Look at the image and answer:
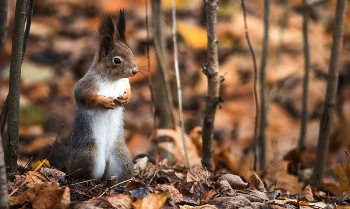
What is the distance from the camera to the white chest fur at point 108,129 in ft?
7.00

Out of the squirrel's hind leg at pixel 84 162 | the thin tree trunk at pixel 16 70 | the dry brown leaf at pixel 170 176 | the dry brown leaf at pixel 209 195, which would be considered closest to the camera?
the thin tree trunk at pixel 16 70

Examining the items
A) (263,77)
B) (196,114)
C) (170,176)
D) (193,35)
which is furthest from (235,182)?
(193,35)

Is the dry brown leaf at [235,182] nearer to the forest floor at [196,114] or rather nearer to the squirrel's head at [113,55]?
the forest floor at [196,114]

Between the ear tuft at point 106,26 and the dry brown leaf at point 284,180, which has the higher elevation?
the ear tuft at point 106,26

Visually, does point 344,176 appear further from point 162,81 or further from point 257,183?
point 162,81

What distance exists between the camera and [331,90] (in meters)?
2.44

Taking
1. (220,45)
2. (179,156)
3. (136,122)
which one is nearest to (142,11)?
(220,45)

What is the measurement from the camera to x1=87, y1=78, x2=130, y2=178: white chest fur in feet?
7.00

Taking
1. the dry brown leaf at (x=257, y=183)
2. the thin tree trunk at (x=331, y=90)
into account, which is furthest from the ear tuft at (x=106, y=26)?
the thin tree trunk at (x=331, y=90)

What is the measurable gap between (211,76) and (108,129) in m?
0.78

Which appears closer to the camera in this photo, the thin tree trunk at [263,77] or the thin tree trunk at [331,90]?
the thin tree trunk at [331,90]

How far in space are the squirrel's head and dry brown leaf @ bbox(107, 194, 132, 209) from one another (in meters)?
0.73

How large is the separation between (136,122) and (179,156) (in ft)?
7.13

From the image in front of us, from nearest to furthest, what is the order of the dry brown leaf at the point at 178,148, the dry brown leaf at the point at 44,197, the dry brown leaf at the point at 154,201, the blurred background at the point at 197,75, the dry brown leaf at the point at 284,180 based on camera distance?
the dry brown leaf at the point at 44,197 < the dry brown leaf at the point at 154,201 < the dry brown leaf at the point at 284,180 < the dry brown leaf at the point at 178,148 < the blurred background at the point at 197,75
